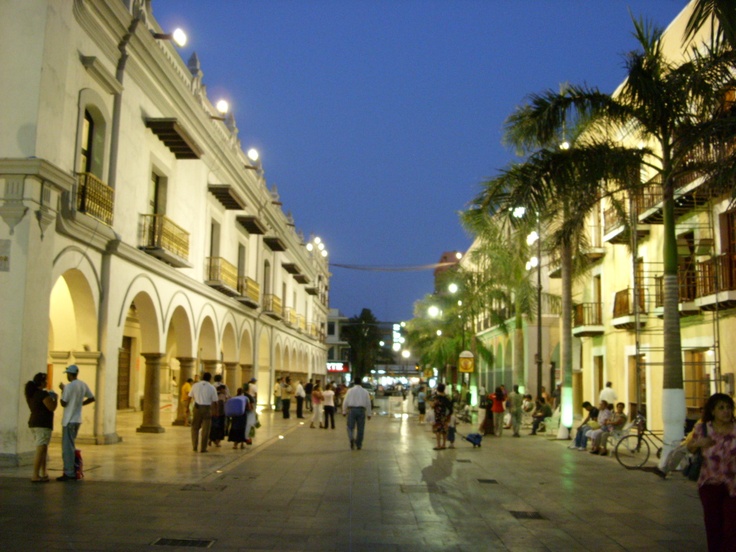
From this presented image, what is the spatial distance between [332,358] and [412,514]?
91.6 meters

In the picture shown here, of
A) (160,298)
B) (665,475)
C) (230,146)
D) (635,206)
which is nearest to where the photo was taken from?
(665,475)

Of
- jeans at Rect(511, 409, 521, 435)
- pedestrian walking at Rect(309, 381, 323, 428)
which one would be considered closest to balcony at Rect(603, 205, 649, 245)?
jeans at Rect(511, 409, 521, 435)

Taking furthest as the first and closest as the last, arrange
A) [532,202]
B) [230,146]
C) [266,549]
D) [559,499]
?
[230,146] → [532,202] → [559,499] → [266,549]

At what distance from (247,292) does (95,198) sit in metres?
14.2

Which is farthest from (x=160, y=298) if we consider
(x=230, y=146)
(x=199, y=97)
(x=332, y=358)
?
(x=332, y=358)

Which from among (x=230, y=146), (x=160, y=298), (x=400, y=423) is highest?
(x=230, y=146)

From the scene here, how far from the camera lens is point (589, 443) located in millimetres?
19609

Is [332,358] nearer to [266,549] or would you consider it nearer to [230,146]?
[230,146]

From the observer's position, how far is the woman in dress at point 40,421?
10.9 meters

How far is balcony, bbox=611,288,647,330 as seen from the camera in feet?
73.6

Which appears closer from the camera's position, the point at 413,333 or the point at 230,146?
the point at 230,146

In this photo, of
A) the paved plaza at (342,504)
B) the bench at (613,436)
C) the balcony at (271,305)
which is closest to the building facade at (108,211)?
the paved plaza at (342,504)

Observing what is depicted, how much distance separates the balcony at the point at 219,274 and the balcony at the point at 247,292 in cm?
182

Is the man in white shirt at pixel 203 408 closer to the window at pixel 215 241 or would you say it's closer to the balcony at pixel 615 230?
the window at pixel 215 241
